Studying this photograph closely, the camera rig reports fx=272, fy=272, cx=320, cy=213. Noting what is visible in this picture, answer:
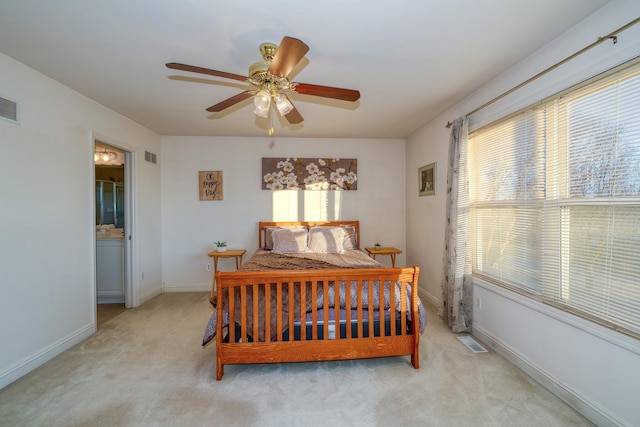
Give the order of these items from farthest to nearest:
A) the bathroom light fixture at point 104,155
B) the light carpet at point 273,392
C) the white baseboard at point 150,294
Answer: the bathroom light fixture at point 104,155 → the white baseboard at point 150,294 → the light carpet at point 273,392

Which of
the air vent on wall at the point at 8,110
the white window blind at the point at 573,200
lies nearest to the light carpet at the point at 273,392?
the white window blind at the point at 573,200

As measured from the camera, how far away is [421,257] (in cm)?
398

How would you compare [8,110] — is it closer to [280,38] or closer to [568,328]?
[280,38]

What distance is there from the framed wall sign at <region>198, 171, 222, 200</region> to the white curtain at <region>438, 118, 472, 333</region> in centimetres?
332

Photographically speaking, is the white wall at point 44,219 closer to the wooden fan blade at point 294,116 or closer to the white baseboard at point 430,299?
the wooden fan blade at point 294,116

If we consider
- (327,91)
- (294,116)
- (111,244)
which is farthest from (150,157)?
(327,91)

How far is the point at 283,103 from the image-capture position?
1979 mm

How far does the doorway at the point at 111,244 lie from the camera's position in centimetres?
360

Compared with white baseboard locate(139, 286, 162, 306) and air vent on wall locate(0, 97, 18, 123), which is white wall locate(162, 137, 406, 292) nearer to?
white baseboard locate(139, 286, 162, 306)

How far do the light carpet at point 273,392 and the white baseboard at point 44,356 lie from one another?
0.21 feet

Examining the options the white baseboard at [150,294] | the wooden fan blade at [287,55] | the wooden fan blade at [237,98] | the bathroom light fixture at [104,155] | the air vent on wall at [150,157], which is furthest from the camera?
the bathroom light fixture at [104,155]

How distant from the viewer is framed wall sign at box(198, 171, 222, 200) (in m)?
4.30

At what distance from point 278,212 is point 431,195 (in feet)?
7.48

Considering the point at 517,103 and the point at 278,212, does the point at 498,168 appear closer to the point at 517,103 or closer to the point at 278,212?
the point at 517,103
